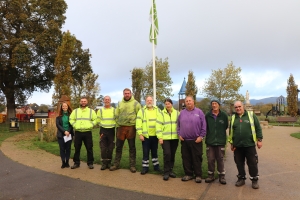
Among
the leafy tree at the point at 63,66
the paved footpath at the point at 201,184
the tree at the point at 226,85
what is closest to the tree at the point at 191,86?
the tree at the point at 226,85

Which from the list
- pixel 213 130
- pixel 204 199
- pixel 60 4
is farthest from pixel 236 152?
pixel 60 4

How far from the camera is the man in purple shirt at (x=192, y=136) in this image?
5.89 m

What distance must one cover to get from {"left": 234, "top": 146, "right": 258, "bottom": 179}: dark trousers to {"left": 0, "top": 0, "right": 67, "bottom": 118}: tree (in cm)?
2043

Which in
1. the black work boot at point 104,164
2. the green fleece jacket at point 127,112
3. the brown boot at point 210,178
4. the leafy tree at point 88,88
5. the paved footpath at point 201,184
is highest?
the leafy tree at point 88,88

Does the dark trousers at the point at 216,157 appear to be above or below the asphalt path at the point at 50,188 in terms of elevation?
above

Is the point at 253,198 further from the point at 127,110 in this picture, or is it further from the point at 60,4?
the point at 60,4

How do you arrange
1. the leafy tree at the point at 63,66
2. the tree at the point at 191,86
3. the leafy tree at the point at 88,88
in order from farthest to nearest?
the tree at the point at 191,86 → the leafy tree at the point at 88,88 → the leafy tree at the point at 63,66

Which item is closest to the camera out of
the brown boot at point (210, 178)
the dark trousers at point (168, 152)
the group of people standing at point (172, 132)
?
the group of people standing at point (172, 132)

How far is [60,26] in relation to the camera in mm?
25234

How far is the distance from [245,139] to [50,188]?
3.99 m

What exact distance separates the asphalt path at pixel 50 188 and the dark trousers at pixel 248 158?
193cm

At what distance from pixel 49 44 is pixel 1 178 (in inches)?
760

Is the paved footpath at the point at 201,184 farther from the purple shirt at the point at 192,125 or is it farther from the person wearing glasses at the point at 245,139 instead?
the purple shirt at the point at 192,125

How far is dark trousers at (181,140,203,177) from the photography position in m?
5.94
